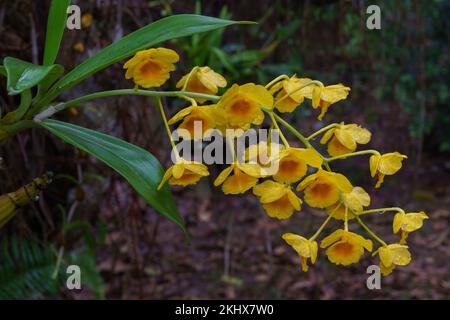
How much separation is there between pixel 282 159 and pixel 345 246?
171 millimetres

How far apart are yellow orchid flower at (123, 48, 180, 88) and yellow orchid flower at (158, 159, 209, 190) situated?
0.41 ft

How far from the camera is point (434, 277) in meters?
2.66

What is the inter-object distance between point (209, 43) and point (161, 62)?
1.69 meters

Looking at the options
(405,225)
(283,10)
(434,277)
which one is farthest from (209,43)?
(405,225)

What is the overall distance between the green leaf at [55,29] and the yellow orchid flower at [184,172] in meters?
0.25

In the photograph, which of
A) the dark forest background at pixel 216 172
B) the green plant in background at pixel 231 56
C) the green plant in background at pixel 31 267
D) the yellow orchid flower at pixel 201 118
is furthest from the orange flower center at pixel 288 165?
the green plant in background at pixel 231 56

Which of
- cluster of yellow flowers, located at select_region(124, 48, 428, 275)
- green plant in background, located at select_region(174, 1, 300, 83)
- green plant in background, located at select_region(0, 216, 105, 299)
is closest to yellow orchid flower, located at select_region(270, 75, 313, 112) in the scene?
cluster of yellow flowers, located at select_region(124, 48, 428, 275)

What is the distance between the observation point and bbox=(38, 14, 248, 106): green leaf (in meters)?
0.72

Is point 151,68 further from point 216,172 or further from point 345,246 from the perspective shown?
point 216,172

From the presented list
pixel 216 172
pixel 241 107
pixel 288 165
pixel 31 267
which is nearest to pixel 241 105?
pixel 241 107

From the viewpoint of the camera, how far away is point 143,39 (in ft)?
2.41

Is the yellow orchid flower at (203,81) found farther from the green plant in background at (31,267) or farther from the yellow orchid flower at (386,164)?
the green plant in background at (31,267)

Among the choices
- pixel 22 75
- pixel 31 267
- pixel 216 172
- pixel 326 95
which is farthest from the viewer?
pixel 216 172
